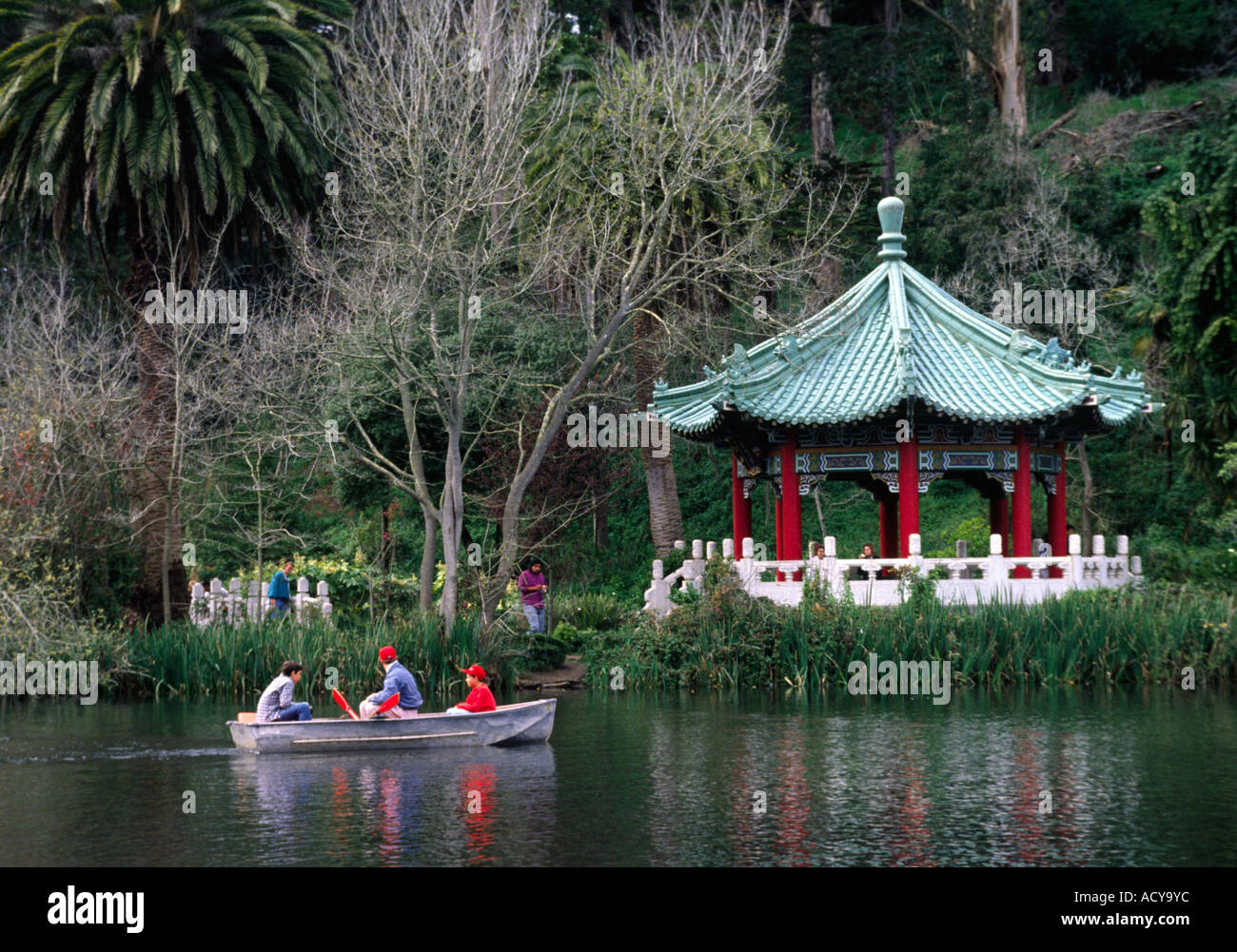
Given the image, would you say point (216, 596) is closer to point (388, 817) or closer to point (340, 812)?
point (340, 812)

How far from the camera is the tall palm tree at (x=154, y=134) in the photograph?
101 feet

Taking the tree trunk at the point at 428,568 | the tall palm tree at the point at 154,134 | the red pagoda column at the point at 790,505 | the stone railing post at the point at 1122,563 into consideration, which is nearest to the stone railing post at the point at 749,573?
the red pagoda column at the point at 790,505

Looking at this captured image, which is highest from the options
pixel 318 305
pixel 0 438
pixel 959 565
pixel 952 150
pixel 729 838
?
pixel 952 150

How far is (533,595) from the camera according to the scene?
30062mm

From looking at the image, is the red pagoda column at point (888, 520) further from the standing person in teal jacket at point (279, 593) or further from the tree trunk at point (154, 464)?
the tree trunk at point (154, 464)

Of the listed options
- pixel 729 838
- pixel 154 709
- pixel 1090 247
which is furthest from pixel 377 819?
pixel 1090 247

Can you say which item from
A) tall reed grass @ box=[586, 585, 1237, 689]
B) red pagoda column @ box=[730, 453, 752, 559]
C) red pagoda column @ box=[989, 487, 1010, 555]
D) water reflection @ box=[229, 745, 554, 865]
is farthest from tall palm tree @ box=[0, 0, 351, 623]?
red pagoda column @ box=[989, 487, 1010, 555]

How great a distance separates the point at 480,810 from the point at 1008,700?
10628mm

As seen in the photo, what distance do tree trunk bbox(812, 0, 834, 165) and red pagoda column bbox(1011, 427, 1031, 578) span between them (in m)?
14.3

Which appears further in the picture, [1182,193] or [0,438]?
[1182,193]

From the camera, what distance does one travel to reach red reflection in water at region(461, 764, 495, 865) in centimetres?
1284

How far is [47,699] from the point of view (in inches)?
1019

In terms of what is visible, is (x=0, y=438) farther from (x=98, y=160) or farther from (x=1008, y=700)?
(x=1008, y=700)

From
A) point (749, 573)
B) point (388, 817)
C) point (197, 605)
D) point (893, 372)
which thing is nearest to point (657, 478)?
point (749, 573)
